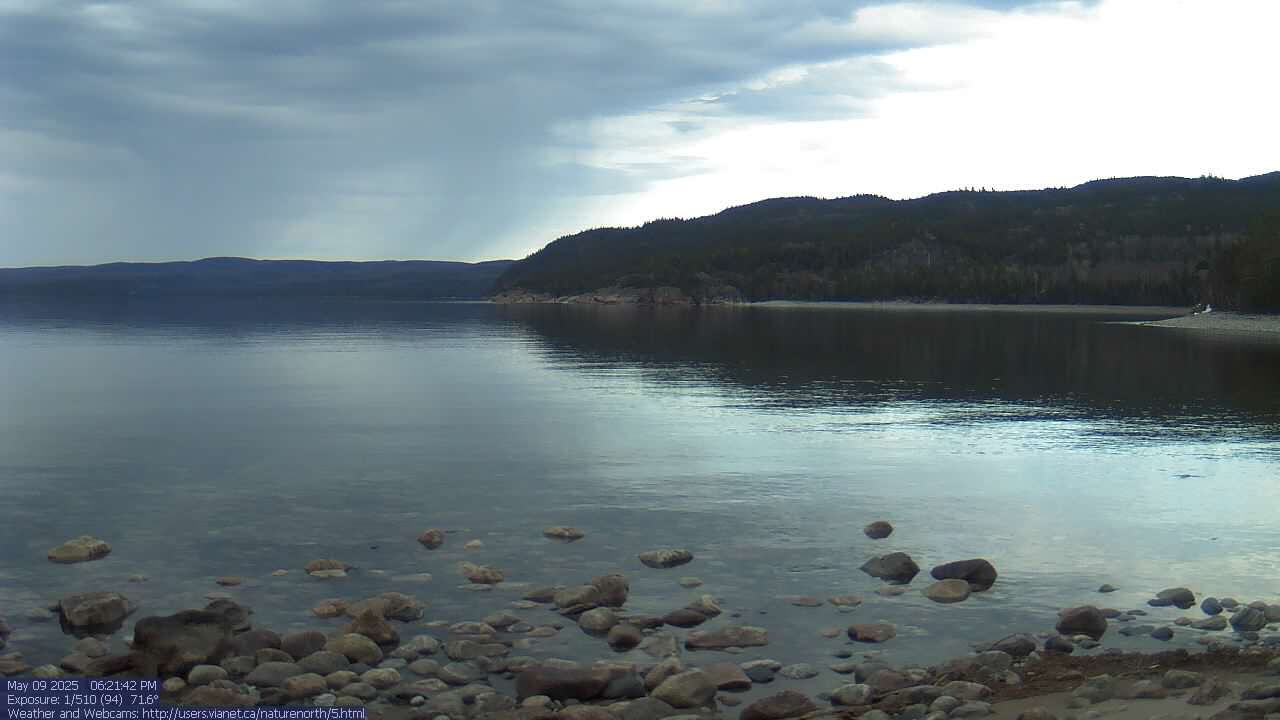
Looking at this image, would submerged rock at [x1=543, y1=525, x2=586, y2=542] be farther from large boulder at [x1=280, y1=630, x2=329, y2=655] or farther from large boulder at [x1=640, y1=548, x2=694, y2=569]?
large boulder at [x1=280, y1=630, x2=329, y2=655]

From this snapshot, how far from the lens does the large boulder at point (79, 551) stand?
2439cm

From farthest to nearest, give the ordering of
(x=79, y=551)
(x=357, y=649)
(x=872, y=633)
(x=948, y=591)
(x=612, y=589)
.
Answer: (x=79, y=551) → (x=948, y=591) → (x=612, y=589) → (x=872, y=633) → (x=357, y=649)

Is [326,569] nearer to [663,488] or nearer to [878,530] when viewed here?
[663,488]

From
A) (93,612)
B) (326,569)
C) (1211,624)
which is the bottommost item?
(1211,624)

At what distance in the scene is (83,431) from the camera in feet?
155

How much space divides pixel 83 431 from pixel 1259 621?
4397 cm

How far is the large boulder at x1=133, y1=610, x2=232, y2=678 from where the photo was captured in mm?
17125

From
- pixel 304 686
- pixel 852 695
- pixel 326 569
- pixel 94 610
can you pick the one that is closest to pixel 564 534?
pixel 326 569

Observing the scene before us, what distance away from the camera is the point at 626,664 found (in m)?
17.5

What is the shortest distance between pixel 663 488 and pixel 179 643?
59.6ft

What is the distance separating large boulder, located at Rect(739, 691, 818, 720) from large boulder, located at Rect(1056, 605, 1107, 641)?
629 cm

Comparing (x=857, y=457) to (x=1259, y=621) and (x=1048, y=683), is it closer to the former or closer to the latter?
(x=1259, y=621)

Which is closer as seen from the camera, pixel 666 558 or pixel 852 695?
pixel 852 695

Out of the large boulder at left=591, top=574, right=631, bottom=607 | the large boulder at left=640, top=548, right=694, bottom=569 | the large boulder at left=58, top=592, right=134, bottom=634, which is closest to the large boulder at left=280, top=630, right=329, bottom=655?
the large boulder at left=58, top=592, right=134, bottom=634
